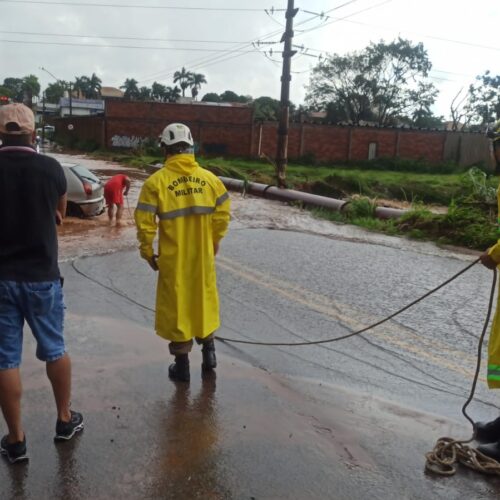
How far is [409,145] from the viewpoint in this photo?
151ft

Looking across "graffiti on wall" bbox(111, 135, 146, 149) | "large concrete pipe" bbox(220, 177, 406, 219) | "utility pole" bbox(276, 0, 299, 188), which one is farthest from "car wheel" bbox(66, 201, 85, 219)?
"graffiti on wall" bbox(111, 135, 146, 149)

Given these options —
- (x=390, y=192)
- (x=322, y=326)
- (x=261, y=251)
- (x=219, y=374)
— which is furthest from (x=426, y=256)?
(x=390, y=192)

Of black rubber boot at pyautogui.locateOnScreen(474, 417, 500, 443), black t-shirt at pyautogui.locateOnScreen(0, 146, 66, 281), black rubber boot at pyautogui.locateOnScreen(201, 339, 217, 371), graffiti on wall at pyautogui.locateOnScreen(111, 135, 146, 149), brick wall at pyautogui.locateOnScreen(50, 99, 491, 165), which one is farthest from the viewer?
graffiti on wall at pyautogui.locateOnScreen(111, 135, 146, 149)

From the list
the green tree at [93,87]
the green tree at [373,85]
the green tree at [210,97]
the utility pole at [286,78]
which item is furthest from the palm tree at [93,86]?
the utility pole at [286,78]

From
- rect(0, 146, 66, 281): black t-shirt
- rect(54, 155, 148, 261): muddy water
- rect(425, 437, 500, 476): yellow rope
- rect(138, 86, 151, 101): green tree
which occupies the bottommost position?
rect(54, 155, 148, 261): muddy water

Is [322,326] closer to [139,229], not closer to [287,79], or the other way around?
[139,229]

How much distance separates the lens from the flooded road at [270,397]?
3.06 m

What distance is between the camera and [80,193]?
12.6 meters

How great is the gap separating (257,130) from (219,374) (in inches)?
1573

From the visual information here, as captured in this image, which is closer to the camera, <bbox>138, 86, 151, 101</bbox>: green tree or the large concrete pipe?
the large concrete pipe

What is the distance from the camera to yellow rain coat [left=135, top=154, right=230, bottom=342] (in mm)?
4020

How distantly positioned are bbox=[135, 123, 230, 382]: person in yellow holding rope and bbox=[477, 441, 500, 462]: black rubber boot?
1.91m

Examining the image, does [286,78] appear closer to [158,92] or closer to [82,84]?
[158,92]

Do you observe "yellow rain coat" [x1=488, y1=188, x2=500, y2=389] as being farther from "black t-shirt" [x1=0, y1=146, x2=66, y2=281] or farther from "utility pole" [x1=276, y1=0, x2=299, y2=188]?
"utility pole" [x1=276, y1=0, x2=299, y2=188]
